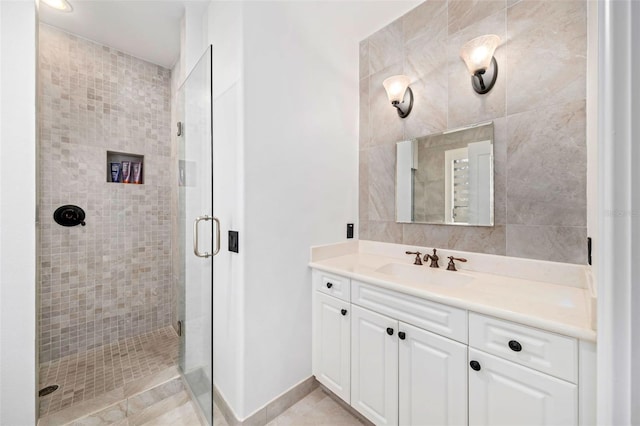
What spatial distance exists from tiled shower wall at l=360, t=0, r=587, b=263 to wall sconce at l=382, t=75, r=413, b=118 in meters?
0.05

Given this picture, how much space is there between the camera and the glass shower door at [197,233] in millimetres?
1475

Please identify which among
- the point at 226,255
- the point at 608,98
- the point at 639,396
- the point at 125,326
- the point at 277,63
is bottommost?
the point at 125,326

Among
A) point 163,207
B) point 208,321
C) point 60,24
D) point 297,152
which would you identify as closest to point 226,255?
point 208,321

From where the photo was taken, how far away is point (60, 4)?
1755mm

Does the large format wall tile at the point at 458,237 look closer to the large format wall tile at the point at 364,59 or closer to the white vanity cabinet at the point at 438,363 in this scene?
the white vanity cabinet at the point at 438,363

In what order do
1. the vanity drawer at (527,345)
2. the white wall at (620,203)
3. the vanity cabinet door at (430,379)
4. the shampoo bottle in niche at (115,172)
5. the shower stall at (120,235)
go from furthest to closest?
the shampoo bottle in niche at (115,172), the shower stall at (120,235), the vanity cabinet door at (430,379), the vanity drawer at (527,345), the white wall at (620,203)

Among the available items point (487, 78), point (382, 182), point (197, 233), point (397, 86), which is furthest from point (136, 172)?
point (487, 78)

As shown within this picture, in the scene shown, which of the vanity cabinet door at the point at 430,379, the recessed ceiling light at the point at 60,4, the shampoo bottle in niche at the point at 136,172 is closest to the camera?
the vanity cabinet door at the point at 430,379

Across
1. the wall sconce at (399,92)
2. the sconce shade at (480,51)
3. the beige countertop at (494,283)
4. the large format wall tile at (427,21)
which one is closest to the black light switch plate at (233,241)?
the beige countertop at (494,283)

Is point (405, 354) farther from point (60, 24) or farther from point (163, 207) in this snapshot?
point (60, 24)

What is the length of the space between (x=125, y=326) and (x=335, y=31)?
3.12m

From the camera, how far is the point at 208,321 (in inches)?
61.7

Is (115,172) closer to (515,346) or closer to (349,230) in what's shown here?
(349,230)

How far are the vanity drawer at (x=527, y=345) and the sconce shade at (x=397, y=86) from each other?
1.47 m
